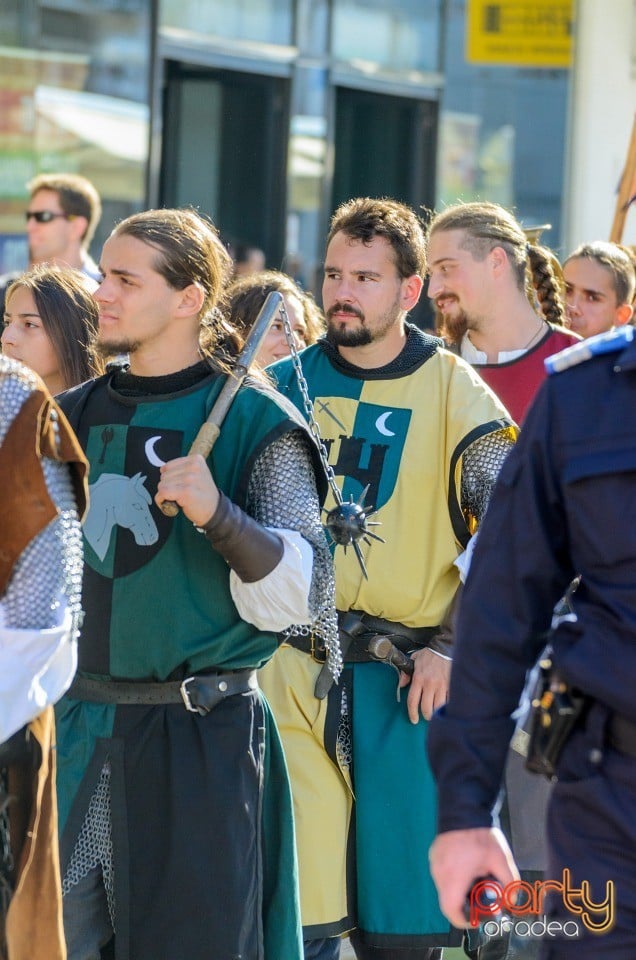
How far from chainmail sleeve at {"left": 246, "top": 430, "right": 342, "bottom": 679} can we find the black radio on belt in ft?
3.43

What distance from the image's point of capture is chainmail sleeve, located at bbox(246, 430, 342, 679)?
138 inches

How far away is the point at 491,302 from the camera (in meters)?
5.30

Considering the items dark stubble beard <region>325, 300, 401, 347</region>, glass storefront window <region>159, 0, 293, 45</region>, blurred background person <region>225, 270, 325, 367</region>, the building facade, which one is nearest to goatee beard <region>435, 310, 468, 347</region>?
blurred background person <region>225, 270, 325, 367</region>

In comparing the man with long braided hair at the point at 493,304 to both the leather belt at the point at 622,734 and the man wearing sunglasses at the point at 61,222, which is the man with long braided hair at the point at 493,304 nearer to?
the leather belt at the point at 622,734

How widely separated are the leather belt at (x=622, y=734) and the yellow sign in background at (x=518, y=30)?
10.4m

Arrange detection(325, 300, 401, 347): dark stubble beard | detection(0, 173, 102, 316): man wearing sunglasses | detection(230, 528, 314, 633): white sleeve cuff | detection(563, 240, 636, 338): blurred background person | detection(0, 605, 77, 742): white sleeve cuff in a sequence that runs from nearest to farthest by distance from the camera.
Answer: detection(0, 605, 77, 742): white sleeve cuff, detection(230, 528, 314, 633): white sleeve cuff, detection(325, 300, 401, 347): dark stubble beard, detection(563, 240, 636, 338): blurred background person, detection(0, 173, 102, 316): man wearing sunglasses

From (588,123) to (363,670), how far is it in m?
6.39

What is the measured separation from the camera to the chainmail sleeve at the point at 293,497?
11.5 feet

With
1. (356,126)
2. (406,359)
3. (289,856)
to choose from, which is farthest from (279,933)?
(356,126)

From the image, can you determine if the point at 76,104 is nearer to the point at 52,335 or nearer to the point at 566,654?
the point at 52,335

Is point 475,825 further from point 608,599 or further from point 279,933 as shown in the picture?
point 279,933

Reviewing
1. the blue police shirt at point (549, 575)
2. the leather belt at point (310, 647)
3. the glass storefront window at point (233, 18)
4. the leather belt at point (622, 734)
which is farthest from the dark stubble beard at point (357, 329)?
the glass storefront window at point (233, 18)

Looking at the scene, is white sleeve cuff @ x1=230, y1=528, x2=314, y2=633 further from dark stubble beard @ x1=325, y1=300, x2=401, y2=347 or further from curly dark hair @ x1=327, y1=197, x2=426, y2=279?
curly dark hair @ x1=327, y1=197, x2=426, y2=279

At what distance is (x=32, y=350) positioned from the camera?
4387 millimetres
